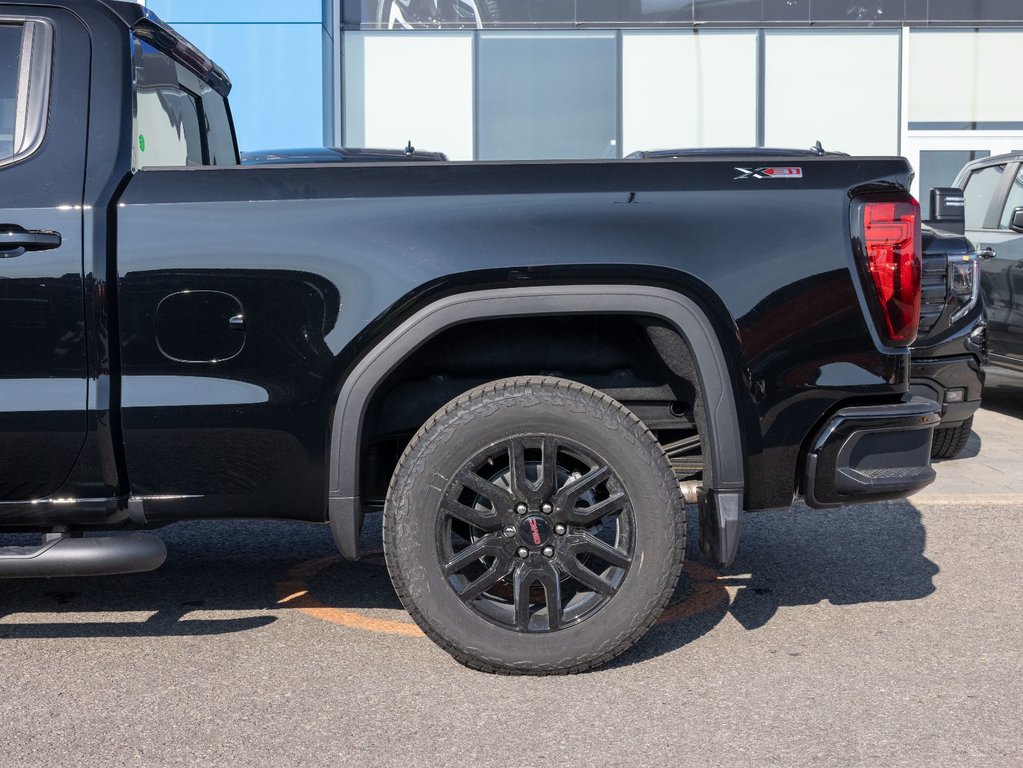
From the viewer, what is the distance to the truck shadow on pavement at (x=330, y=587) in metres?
3.95

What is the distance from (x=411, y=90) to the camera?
15.2 meters

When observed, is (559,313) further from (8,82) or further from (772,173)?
(8,82)

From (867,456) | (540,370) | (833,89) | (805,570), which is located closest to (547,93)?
(833,89)

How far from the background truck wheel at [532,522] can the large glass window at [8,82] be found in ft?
4.85

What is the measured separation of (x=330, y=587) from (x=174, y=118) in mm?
1785

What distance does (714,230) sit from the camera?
3.32m

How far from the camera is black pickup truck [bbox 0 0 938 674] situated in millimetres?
3283

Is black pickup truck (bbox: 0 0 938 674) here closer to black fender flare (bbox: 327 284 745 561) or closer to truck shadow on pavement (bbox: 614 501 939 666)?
black fender flare (bbox: 327 284 745 561)

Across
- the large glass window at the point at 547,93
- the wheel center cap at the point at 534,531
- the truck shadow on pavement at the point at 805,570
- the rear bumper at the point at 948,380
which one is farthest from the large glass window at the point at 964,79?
the wheel center cap at the point at 534,531

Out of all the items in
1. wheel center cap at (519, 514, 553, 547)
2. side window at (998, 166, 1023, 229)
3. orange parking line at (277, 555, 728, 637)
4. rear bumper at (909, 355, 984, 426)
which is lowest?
orange parking line at (277, 555, 728, 637)

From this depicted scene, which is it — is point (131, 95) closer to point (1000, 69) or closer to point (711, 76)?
point (711, 76)

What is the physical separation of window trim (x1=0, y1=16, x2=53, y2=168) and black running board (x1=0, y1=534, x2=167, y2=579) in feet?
3.71

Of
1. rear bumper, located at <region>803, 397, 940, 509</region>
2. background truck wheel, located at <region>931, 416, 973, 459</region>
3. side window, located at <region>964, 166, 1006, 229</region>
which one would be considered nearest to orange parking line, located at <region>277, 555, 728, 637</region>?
rear bumper, located at <region>803, 397, 940, 509</region>

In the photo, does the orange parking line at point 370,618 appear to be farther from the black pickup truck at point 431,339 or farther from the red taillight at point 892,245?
the red taillight at point 892,245
